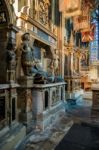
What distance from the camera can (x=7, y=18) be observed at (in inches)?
263

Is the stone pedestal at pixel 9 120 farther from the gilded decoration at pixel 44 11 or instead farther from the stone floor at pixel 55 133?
the gilded decoration at pixel 44 11

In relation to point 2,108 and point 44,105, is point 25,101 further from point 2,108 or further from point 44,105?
point 2,108

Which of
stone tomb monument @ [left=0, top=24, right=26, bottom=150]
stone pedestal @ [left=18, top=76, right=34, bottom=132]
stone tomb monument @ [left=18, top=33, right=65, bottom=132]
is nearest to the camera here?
stone tomb monument @ [left=0, top=24, right=26, bottom=150]

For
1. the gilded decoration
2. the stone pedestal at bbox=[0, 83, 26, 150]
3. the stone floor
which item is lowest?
the stone floor

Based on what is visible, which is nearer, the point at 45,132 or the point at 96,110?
the point at 45,132

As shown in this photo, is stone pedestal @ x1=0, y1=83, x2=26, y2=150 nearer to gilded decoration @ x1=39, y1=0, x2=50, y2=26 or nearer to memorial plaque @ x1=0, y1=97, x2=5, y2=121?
memorial plaque @ x1=0, y1=97, x2=5, y2=121

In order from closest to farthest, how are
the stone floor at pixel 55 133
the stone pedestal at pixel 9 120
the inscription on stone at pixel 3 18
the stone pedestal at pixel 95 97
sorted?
the stone pedestal at pixel 9 120, the stone floor at pixel 55 133, the inscription on stone at pixel 3 18, the stone pedestal at pixel 95 97

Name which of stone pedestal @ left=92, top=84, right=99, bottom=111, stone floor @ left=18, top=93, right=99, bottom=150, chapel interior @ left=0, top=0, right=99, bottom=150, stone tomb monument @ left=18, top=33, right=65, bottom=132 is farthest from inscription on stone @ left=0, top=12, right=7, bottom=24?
stone pedestal @ left=92, top=84, right=99, bottom=111

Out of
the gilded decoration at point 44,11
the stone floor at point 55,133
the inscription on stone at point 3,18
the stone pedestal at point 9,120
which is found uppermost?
the gilded decoration at point 44,11

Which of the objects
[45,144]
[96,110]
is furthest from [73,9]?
[45,144]

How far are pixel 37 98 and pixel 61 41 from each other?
6.08 m

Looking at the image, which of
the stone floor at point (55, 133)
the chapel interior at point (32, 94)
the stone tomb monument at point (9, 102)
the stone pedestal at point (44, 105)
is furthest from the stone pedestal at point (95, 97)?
the stone tomb monument at point (9, 102)

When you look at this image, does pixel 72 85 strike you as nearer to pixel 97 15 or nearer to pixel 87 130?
pixel 87 130

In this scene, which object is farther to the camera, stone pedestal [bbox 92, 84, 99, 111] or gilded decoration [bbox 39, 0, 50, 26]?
stone pedestal [bbox 92, 84, 99, 111]
